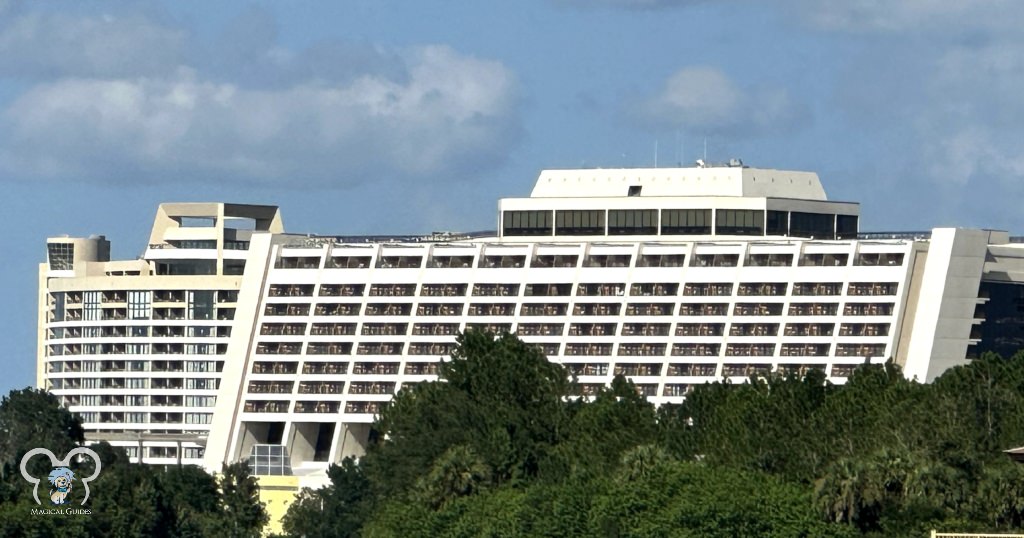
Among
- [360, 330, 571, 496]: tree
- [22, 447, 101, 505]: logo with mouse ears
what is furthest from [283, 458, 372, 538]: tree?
[22, 447, 101, 505]: logo with mouse ears

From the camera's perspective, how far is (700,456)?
14762 centimetres

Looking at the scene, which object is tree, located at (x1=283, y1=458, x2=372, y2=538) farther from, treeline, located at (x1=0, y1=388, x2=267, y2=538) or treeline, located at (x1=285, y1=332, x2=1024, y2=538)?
treeline, located at (x1=285, y1=332, x2=1024, y2=538)

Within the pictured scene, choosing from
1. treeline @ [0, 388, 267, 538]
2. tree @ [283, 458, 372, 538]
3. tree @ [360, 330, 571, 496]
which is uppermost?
tree @ [360, 330, 571, 496]

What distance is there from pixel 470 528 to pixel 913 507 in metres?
28.0

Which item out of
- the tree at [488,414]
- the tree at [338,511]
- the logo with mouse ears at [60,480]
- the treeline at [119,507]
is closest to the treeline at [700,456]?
the tree at [488,414]

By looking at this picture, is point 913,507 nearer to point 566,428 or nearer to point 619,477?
point 619,477

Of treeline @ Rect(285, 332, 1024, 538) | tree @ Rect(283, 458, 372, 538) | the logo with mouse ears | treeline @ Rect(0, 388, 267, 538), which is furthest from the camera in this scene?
tree @ Rect(283, 458, 372, 538)

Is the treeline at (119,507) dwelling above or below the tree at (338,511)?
below

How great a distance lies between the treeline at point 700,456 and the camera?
405ft

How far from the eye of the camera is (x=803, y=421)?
143375mm

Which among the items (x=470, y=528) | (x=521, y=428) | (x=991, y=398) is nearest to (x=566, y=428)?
(x=521, y=428)

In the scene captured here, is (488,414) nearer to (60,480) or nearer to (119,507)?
(119,507)

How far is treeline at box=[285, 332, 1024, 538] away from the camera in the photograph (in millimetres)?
123562

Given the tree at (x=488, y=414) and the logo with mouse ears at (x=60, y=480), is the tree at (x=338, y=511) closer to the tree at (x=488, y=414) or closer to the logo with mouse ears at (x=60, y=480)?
the tree at (x=488, y=414)
